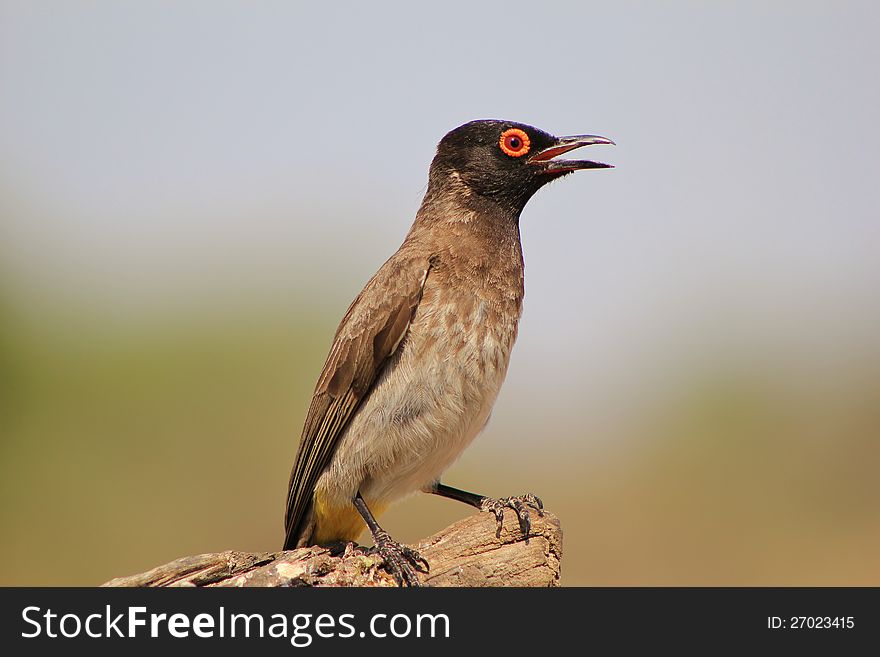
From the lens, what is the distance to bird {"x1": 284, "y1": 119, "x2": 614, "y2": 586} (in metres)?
5.27

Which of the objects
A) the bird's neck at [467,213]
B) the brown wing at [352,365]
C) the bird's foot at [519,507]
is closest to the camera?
the bird's foot at [519,507]

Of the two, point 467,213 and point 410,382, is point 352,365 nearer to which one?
point 410,382

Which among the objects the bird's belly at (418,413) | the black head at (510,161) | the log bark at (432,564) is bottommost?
the log bark at (432,564)

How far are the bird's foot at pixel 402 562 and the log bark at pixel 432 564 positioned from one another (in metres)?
0.04

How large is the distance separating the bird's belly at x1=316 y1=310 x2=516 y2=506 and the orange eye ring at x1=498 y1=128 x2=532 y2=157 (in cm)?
146

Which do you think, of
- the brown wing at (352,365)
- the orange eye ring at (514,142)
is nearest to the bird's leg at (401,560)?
the brown wing at (352,365)

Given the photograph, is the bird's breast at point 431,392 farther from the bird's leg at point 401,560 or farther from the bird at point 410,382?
the bird's leg at point 401,560

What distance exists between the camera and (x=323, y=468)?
554 centimetres

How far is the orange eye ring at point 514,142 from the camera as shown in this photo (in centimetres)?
623

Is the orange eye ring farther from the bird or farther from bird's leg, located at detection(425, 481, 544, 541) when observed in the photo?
bird's leg, located at detection(425, 481, 544, 541)

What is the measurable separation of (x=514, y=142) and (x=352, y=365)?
2013 millimetres

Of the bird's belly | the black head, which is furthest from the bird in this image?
the black head
